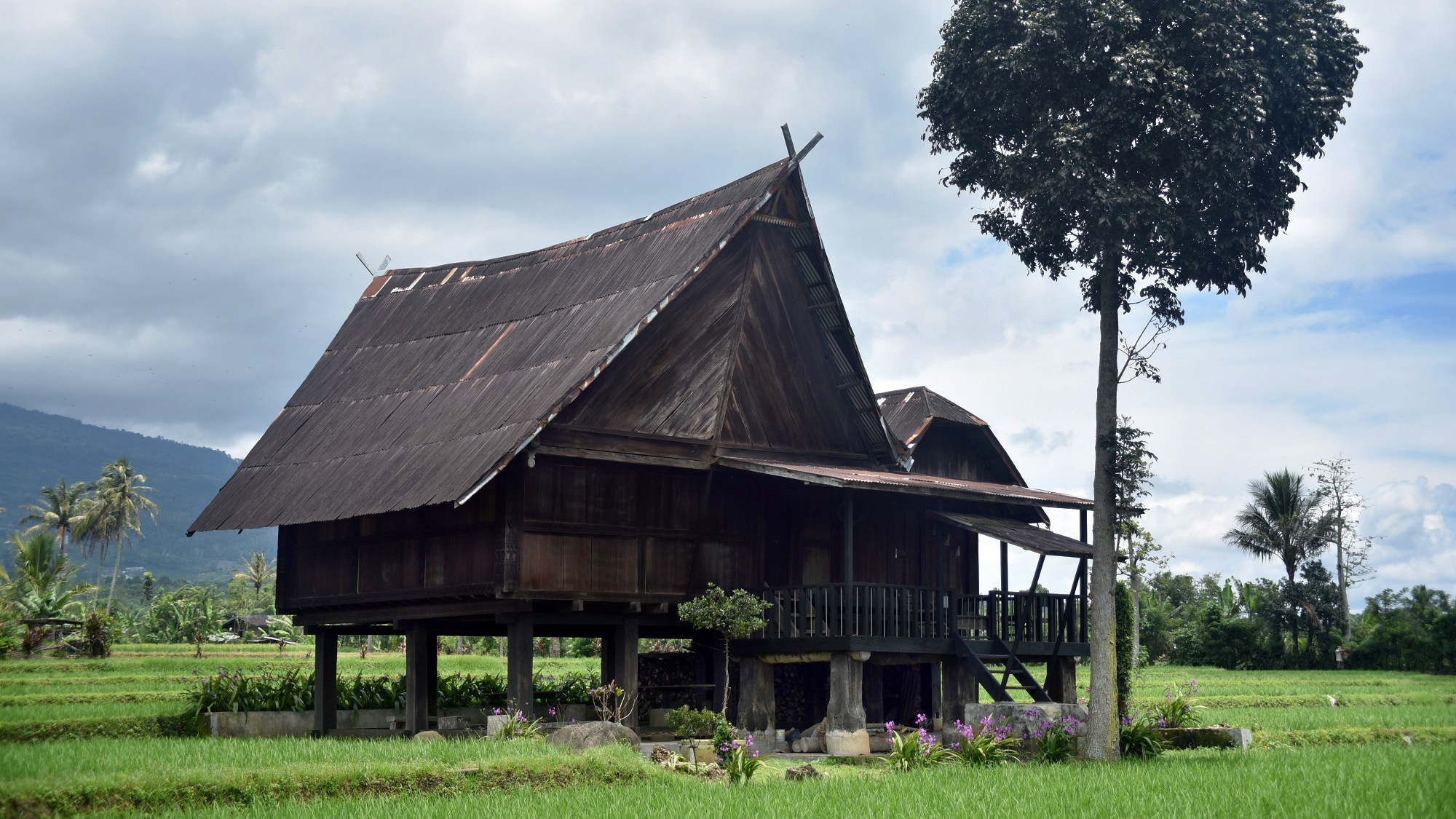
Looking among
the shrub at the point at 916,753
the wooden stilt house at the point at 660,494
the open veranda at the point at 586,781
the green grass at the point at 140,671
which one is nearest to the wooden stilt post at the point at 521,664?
the wooden stilt house at the point at 660,494

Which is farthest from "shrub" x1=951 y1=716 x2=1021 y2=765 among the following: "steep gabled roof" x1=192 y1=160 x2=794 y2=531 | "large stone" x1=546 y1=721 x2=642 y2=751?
"steep gabled roof" x1=192 y1=160 x2=794 y2=531

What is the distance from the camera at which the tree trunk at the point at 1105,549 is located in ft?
64.4

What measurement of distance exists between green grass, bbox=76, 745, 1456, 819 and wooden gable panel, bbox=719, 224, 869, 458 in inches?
299

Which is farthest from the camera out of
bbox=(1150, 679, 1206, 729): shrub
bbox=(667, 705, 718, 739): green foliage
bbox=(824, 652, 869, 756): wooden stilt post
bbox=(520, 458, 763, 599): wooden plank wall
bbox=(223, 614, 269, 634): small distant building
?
bbox=(223, 614, 269, 634): small distant building

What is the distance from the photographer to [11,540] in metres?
44.2

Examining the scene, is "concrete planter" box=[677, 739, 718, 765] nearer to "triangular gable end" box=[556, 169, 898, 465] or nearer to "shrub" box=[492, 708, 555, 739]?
"shrub" box=[492, 708, 555, 739]

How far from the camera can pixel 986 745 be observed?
62.0ft

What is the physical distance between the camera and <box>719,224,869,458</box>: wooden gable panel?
23469 millimetres

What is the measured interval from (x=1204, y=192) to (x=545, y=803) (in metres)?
13.1

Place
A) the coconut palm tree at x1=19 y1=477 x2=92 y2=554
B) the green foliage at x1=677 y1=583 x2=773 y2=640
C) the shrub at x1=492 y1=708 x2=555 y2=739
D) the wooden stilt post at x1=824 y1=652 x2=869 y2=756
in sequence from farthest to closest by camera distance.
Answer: the coconut palm tree at x1=19 y1=477 x2=92 y2=554
the green foliage at x1=677 y1=583 x2=773 y2=640
the wooden stilt post at x1=824 y1=652 x2=869 y2=756
the shrub at x1=492 y1=708 x2=555 y2=739

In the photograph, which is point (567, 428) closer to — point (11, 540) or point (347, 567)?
point (347, 567)

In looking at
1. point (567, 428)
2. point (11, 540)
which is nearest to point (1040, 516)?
point (567, 428)

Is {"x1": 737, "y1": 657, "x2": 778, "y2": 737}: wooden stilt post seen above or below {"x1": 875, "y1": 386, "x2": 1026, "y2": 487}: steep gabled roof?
below

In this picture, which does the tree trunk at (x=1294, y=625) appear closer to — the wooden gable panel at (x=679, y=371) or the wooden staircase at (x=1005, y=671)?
the wooden staircase at (x=1005, y=671)
